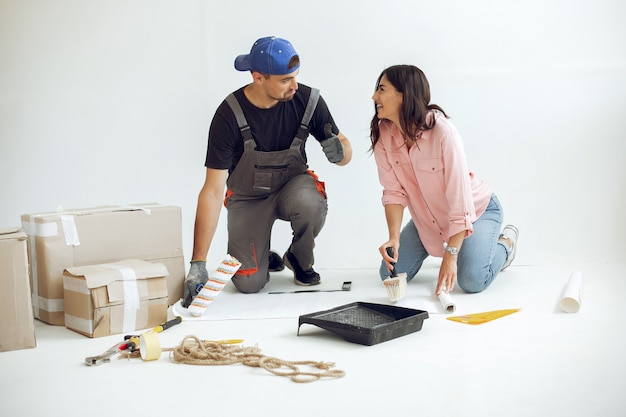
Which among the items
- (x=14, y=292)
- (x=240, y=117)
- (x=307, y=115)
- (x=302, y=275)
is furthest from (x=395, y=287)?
(x=14, y=292)

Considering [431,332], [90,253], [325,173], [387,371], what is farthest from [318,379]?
[325,173]

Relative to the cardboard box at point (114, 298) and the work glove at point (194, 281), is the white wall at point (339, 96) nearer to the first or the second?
the work glove at point (194, 281)

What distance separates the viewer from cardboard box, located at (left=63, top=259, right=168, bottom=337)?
2570 mm

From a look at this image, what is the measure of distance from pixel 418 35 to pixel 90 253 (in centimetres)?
227

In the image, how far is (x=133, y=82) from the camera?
14.1 ft

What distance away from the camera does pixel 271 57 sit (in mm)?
3016

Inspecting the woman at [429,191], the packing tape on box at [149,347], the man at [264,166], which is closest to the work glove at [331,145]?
the man at [264,166]

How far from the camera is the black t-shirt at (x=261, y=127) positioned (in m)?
3.13

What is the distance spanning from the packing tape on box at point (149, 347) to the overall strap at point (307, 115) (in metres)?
1.30

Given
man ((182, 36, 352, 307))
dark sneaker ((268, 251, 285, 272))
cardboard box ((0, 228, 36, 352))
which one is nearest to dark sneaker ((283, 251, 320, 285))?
man ((182, 36, 352, 307))

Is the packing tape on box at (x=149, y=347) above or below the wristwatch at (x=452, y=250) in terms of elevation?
below

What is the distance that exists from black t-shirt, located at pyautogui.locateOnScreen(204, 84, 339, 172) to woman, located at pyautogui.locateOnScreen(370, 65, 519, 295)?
295 mm

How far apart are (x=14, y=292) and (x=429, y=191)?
1670 mm

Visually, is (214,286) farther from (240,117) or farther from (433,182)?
(433,182)
